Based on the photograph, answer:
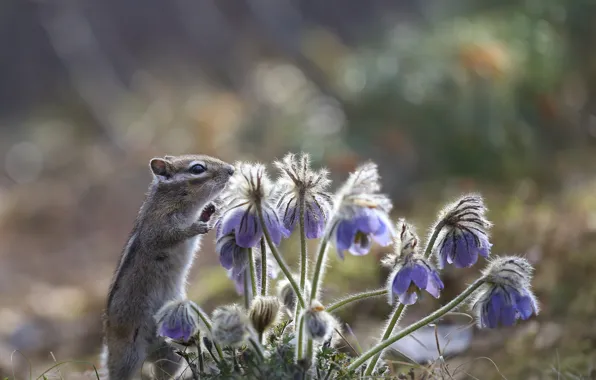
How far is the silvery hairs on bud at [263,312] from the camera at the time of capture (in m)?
2.49

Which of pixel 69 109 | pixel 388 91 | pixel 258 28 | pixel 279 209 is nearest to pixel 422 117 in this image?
pixel 388 91

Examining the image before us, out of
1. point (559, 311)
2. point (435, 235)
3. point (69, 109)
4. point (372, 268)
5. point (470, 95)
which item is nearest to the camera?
point (435, 235)

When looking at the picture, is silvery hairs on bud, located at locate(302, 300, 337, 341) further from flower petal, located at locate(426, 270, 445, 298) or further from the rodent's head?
the rodent's head

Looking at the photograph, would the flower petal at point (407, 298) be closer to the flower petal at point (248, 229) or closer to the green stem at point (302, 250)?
the green stem at point (302, 250)

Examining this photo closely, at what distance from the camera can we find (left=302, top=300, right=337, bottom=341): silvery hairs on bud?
2293mm

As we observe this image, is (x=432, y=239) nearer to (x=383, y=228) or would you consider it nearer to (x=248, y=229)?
(x=383, y=228)

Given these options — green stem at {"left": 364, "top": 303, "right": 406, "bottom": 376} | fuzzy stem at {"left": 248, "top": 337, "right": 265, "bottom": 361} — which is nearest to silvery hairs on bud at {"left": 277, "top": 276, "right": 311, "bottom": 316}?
green stem at {"left": 364, "top": 303, "right": 406, "bottom": 376}

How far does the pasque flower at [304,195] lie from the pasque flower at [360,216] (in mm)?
211

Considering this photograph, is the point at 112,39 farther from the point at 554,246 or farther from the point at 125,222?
the point at 554,246

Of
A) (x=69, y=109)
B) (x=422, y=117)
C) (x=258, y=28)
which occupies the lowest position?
(x=422, y=117)

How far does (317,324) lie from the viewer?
230cm

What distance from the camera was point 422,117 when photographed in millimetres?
7988

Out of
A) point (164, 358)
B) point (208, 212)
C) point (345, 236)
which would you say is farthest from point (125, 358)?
point (345, 236)

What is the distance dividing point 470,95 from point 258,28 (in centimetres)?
849
